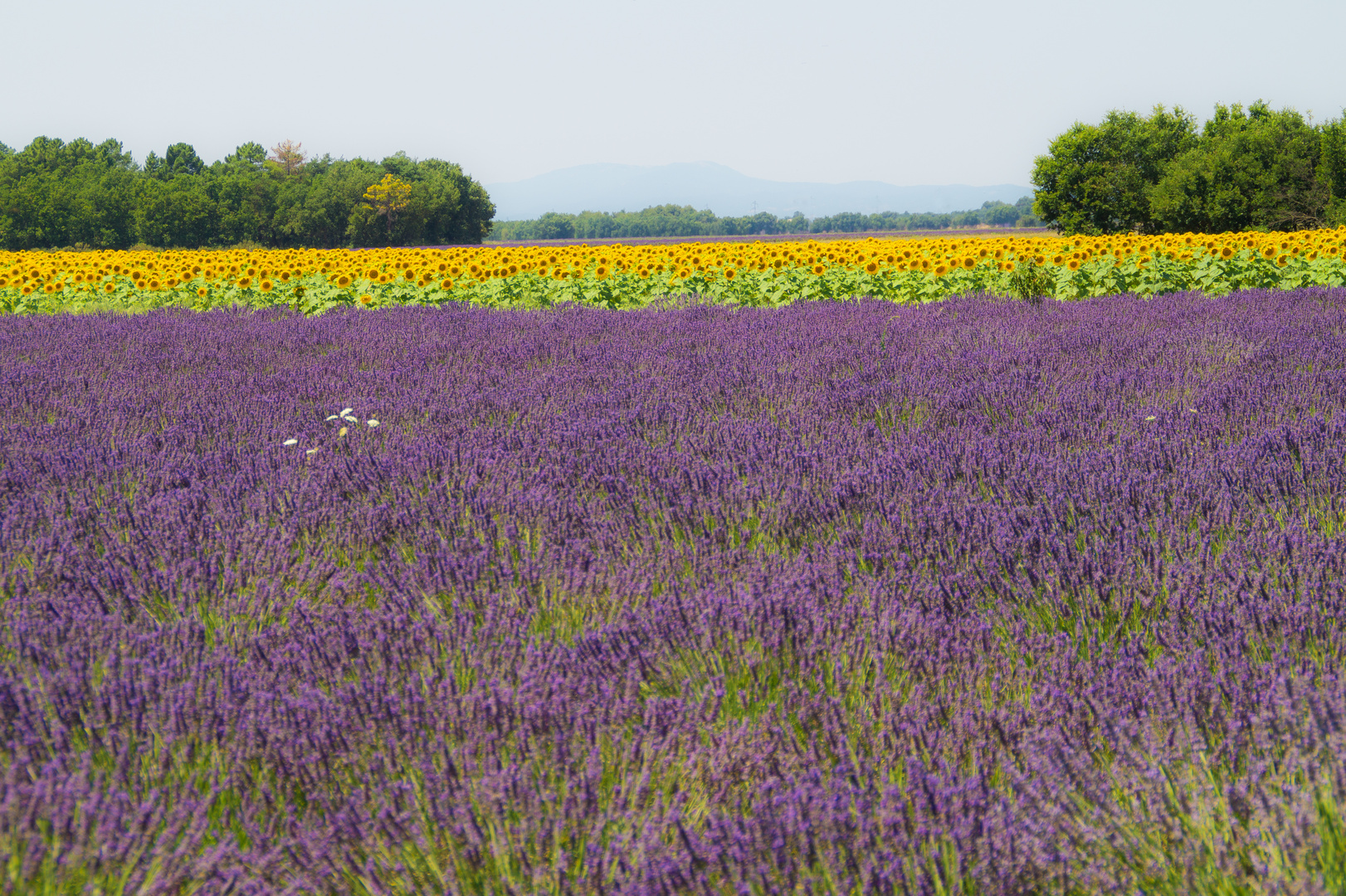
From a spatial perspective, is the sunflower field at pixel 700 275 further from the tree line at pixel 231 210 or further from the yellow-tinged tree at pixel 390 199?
the yellow-tinged tree at pixel 390 199

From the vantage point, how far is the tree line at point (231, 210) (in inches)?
1836

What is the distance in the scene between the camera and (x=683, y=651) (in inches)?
61.1

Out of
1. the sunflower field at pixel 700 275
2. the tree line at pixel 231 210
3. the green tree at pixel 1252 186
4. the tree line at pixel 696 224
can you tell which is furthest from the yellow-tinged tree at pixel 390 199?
the sunflower field at pixel 700 275

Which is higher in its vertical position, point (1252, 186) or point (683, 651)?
point (1252, 186)

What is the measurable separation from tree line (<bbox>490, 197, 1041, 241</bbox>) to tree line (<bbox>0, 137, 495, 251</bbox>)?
38.6 meters

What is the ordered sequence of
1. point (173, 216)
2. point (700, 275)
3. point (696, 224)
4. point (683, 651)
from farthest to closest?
point (696, 224)
point (173, 216)
point (700, 275)
point (683, 651)

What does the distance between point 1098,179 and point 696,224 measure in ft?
238

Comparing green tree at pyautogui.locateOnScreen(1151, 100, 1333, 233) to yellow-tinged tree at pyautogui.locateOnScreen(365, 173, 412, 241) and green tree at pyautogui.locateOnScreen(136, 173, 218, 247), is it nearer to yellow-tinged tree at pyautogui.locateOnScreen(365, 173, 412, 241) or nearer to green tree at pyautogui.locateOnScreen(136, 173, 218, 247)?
yellow-tinged tree at pyautogui.locateOnScreen(365, 173, 412, 241)

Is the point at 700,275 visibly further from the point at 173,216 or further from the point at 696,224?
the point at 696,224

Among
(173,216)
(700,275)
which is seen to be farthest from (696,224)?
(700,275)

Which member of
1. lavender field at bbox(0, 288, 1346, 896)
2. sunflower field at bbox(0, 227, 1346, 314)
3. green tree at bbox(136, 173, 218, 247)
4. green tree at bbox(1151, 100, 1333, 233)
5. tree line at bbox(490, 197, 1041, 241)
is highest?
tree line at bbox(490, 197, 1041, 241)

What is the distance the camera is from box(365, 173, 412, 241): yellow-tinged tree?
52531 mm

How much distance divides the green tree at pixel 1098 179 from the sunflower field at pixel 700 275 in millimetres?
20823

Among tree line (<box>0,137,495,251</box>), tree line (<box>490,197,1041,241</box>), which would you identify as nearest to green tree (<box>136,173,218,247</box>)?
tree line (<box>0,137,495,251</box>)
